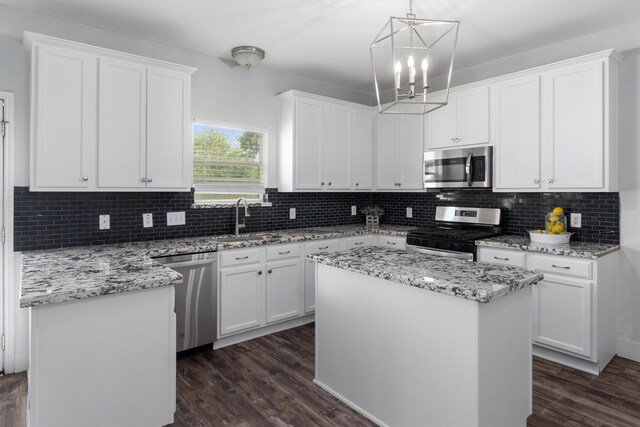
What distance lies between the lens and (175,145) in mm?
3266

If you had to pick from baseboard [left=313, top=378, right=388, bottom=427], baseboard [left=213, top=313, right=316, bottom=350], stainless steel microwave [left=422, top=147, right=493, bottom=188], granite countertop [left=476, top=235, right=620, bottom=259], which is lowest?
baseboard [left=313, top=378, right=388, bottom=427]

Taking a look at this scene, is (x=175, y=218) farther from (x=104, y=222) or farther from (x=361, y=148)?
(x=361, y=148)

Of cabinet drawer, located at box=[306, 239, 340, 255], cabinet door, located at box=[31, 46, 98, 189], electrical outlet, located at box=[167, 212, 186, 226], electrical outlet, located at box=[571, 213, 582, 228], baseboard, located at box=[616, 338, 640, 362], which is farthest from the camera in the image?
cabinet drawer, located at box=[306, 239, 340, 255]

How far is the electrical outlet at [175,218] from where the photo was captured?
358 centimetres

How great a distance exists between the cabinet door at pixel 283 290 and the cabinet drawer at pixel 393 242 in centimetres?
100

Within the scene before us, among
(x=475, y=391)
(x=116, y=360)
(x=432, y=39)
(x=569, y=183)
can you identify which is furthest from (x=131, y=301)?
(x=569, y=183)

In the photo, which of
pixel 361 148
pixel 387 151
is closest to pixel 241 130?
pixel 361 148

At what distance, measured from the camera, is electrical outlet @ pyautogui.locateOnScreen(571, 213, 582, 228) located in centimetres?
345

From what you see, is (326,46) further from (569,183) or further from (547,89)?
(569,183)

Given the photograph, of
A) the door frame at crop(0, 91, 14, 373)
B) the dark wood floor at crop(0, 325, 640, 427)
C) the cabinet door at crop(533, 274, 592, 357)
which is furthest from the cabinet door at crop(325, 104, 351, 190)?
the door frame at crop(0, 91, 14, 373)

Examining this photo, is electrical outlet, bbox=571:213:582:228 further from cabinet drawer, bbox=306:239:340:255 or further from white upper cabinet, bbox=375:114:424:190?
cabinet drawer, bbox=306:239:340:255

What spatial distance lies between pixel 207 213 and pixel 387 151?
89.2 inches

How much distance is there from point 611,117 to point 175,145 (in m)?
3.52

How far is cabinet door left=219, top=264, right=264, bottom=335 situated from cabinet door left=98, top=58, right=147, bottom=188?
107cm
